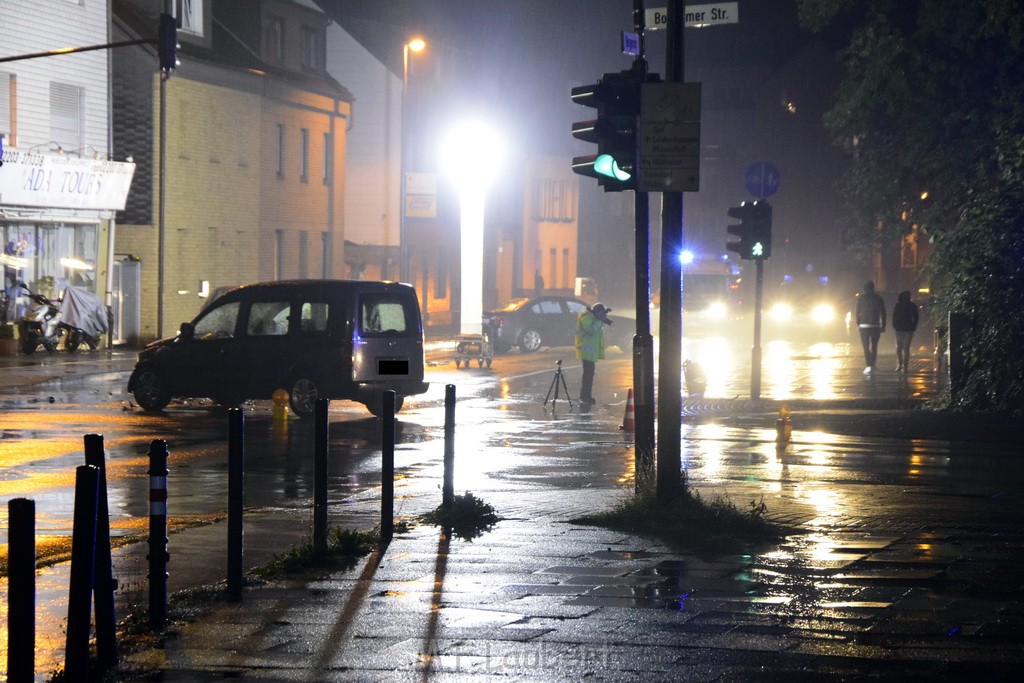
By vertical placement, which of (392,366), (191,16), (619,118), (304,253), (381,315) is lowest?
(392,366)

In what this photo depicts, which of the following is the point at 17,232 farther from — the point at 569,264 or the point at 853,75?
the point at 569,264

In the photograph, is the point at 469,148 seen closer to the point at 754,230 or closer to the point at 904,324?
the point at 904,324

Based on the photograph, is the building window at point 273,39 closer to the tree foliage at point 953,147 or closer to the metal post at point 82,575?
the tree foliage at point 953,147

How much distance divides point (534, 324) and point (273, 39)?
15099mm

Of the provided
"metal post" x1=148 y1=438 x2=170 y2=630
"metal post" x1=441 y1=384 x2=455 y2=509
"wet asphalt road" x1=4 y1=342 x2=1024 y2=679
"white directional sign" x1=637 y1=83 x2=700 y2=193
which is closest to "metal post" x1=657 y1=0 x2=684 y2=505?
"white directional sign" x1=637 y1=83 x2=700 y2=193

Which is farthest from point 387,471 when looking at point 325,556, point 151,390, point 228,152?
point 228,152

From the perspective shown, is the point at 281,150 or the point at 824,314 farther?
the point at 824,314

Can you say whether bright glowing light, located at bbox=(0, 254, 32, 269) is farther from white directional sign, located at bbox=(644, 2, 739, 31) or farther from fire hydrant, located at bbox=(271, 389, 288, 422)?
white directional sign, located at bbox=(644, 2, 739, 31)

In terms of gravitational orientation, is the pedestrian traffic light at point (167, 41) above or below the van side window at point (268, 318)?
above

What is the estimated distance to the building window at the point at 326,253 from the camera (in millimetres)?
55562

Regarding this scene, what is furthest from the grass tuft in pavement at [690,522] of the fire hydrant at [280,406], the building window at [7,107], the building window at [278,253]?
the building window at [278,253]

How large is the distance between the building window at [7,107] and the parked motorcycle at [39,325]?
348 cm

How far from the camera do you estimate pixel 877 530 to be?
11.4 m

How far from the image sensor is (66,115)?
40125 millimetres
